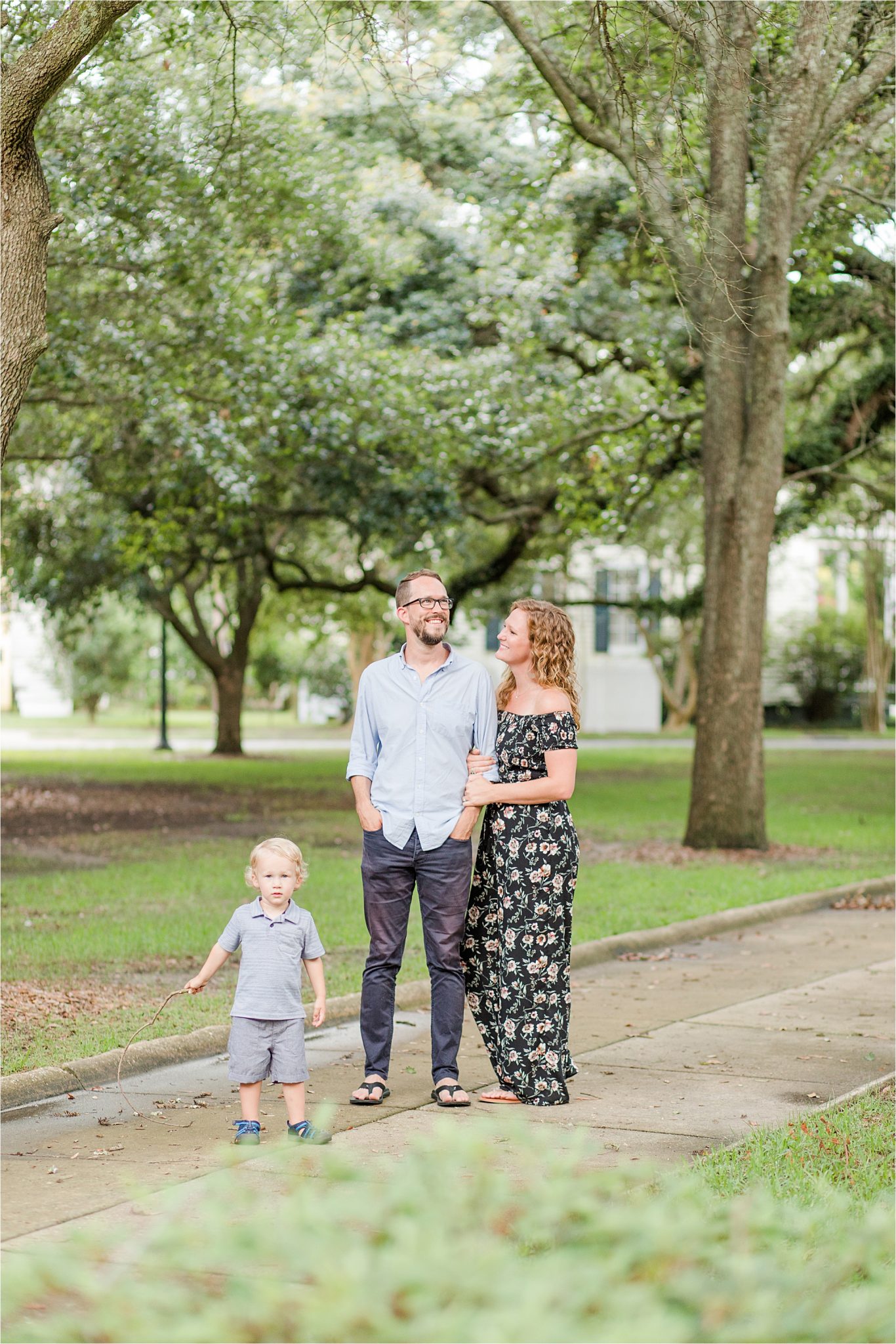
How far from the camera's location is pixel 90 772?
1123 inches

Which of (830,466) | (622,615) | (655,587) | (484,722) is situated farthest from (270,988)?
(622,615)

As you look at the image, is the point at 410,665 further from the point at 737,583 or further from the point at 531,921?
the point at 737,583

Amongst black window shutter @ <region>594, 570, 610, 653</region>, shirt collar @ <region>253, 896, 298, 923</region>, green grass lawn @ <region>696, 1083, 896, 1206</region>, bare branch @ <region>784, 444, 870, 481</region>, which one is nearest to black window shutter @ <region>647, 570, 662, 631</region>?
black window shutter @ <region>594, 570, 610, 653</region>

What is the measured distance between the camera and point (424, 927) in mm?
6684

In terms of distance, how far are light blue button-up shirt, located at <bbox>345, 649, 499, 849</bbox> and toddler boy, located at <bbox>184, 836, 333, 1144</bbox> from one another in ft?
2.55

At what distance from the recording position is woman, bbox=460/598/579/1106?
21.5 ft

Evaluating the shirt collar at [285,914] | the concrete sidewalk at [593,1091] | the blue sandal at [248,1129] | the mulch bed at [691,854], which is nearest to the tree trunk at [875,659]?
the mulch bed at [691,854]

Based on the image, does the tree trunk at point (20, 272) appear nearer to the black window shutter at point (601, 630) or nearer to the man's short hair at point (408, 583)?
the man's short hair at point (408, 583)

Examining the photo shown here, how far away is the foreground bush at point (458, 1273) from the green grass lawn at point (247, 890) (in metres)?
4.82

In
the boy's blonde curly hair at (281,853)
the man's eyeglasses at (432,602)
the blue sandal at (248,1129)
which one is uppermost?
the man's eyeglasses at (432,602)

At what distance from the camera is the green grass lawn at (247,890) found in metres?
9.10

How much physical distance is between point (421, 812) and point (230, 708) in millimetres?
29650

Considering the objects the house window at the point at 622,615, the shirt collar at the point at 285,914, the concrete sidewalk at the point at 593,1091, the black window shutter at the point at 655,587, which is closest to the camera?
the concrete sidewalk at the point at 593,1091

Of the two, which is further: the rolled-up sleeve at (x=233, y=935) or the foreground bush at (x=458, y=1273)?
the rolled-up sleeve at (x=233, y=935)
